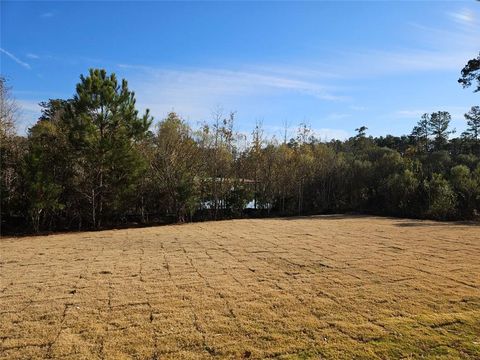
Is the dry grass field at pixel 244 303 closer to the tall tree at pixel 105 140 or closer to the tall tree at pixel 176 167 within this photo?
the tall tree at pixel 105 140

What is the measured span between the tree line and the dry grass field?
201 inches

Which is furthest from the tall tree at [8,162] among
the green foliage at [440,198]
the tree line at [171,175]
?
the green foliage at [440,198]

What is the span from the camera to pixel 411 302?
3746mm

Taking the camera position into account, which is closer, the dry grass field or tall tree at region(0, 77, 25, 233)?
the dry grass field

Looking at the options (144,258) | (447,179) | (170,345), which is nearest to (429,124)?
(447,179)

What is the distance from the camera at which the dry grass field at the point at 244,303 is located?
2820 millimetres

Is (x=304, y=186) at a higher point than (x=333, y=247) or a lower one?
higher

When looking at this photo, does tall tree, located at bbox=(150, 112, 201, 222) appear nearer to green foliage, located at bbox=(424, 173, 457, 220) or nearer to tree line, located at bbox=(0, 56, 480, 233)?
tree line, located at bbox=(0, 56, 480, 233)

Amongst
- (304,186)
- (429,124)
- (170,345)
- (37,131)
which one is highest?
(429,124)

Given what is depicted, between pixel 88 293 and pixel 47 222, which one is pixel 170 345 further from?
pixel 47 222

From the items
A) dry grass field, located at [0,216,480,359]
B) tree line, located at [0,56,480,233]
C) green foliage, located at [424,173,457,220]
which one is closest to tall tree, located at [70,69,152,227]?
tree line, located at [0,56,480,233]

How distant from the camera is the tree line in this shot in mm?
11039

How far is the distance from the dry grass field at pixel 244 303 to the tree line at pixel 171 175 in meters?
5.09

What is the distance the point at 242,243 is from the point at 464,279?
158 inches
